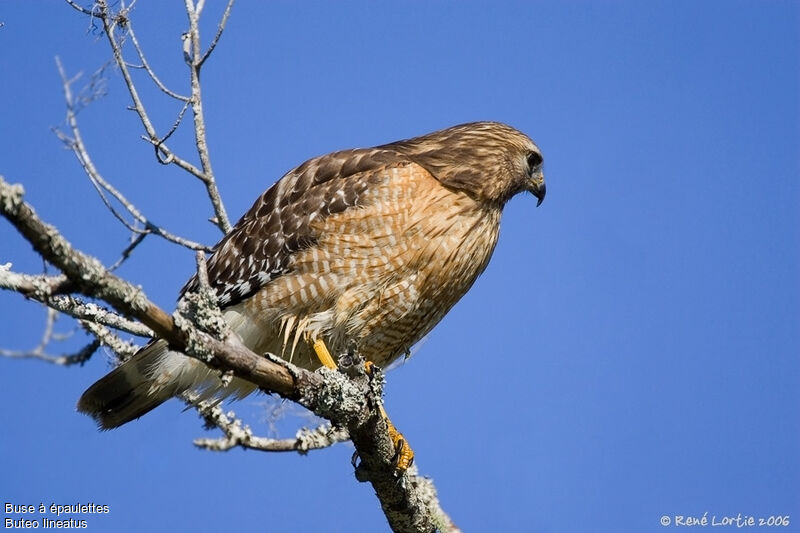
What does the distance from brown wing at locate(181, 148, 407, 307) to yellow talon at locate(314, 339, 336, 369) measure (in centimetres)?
46

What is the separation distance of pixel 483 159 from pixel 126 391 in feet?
8.16

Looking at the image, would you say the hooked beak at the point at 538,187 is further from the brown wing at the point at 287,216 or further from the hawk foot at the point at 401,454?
the hawk foot at the point at 401,454

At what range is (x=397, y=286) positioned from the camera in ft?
16.4

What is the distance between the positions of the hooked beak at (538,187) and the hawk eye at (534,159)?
0.08 metres

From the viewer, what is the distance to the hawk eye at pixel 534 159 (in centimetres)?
577

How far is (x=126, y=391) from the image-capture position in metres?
5.19

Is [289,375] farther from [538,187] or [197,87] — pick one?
[538,187]

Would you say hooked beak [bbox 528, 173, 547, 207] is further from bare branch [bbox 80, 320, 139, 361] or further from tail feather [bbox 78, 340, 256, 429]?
bare branch [bbox 80, 320, 139, 361]

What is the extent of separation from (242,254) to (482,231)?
141cm

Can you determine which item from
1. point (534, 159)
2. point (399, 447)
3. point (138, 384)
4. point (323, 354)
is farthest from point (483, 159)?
point (138, 384)

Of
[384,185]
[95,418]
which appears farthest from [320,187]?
[95,418]

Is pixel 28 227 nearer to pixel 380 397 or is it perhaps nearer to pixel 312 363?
pixel 380 397

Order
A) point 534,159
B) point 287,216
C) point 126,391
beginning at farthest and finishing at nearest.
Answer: point 534,159
point 287,216
point 126,391

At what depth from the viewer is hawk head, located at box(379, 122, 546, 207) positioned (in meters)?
5.37
